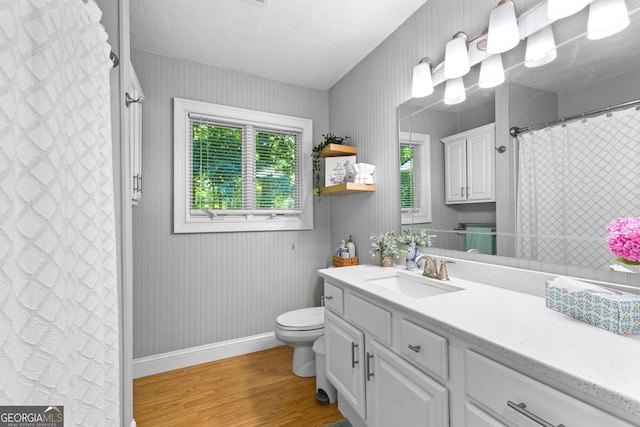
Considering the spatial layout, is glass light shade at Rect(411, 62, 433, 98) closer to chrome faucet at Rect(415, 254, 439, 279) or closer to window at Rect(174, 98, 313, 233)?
chrome faucet at Rect(415, 254, 439, 279)

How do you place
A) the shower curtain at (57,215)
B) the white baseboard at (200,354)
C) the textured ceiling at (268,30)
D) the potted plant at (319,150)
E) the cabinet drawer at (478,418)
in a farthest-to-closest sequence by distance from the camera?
1. the potted plant at (319,150)
2. the white baseboard at (200,354)
3. the textured ceiling at (268,30)
4. the cabinet drawer at (478,418)
5. the shower curtain at (57,215)

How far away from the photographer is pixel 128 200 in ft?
4.07

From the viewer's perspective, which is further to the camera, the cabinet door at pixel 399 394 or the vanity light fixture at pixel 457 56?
the vanity light fixture at pixel 457 56

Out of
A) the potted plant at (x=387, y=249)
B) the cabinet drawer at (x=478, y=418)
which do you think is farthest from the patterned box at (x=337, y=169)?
the cabinet drawer at (x=478, y=418)

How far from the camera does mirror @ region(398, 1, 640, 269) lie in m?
1.04

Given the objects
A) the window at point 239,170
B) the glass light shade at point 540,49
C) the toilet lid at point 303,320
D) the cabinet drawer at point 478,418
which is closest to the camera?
the cabinet drawer at point 478,418

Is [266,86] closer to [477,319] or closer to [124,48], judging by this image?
[124,48]

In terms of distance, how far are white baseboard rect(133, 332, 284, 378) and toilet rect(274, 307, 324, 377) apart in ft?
1.59

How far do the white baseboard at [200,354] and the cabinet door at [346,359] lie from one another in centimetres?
107

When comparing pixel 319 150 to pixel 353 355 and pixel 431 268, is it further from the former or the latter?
pixel 353 355

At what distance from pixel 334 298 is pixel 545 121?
1355 mm

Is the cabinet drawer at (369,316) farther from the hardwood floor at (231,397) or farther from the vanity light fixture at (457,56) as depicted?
the vanity light fixture at (457,56)

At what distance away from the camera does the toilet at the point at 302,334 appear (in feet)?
6.68

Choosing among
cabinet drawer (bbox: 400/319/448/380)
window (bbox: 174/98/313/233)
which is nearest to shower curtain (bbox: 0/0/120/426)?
cabinet drawer (bbox: 400/319/448/380)
